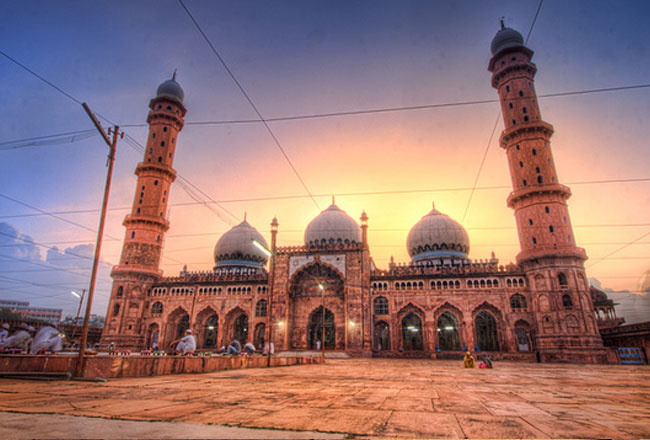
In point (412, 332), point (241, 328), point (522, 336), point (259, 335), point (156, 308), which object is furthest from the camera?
point (156, 308)

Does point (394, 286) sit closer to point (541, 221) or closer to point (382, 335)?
point (382, 335)

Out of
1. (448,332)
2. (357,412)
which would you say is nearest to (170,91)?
(448,332)

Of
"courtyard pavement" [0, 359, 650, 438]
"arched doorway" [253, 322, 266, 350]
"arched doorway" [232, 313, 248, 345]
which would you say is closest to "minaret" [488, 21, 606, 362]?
"arched doorway" [253, 322, 266, 350]

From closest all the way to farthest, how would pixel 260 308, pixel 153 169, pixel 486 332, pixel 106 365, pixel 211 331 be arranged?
1. pixel 106 365
2. pixel 486 332
3. pixel 260 308
4. pixel 211 331
5. pixel 153 169

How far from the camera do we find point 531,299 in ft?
96.4

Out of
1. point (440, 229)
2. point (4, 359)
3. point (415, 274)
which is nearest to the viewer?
point (4, 359)

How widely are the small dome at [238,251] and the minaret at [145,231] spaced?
26.9ft

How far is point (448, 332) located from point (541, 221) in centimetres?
1208

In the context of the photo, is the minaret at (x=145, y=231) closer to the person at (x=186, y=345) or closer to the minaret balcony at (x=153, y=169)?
the minaret balcony at (x=153, y=169)

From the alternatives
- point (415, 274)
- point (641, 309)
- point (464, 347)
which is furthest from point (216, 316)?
point (641, 309)

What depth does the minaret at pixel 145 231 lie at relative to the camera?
35.0 m

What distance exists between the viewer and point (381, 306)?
32.7 meters

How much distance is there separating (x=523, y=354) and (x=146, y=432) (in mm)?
31680

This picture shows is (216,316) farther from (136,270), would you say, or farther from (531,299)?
(531,299)
